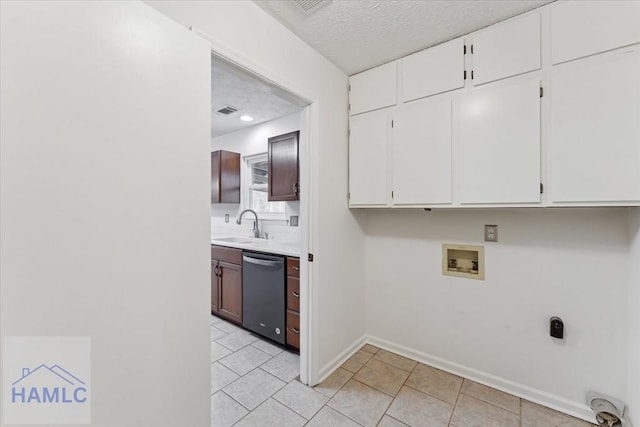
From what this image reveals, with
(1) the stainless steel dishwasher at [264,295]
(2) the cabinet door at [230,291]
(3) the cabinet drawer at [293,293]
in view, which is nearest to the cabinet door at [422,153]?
(3) the cabinet drawer at [293,293]

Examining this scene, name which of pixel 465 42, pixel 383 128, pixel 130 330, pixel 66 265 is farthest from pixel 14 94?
pixel 465 42

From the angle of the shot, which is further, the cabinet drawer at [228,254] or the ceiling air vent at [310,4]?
the cabinet drawer at [228,254]

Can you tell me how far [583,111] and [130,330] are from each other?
2260mm

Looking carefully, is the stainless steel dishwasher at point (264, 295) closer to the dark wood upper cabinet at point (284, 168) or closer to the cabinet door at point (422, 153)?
the dark wood upper cabinet at point (284, 168)

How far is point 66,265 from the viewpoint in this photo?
74 cm

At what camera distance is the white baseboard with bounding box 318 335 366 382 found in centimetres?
197

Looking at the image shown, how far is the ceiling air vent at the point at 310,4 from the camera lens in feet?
4.82

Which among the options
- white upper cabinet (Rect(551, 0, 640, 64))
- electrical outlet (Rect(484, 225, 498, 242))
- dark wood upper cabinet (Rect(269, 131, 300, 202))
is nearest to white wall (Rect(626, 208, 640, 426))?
electrical outlet (Rect(484, 225, 498, 242))

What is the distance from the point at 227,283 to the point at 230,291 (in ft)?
0.31

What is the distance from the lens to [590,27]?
136cm

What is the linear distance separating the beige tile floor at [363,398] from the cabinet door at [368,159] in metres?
1.32

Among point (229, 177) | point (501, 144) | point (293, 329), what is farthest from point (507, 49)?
point (229, 177)

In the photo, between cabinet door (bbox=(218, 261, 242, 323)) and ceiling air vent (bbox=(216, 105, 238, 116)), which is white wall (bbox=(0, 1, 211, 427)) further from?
ceiling air vent (bbox=(216, 105, 238, 116))

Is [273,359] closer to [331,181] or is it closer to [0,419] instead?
[331,181]
